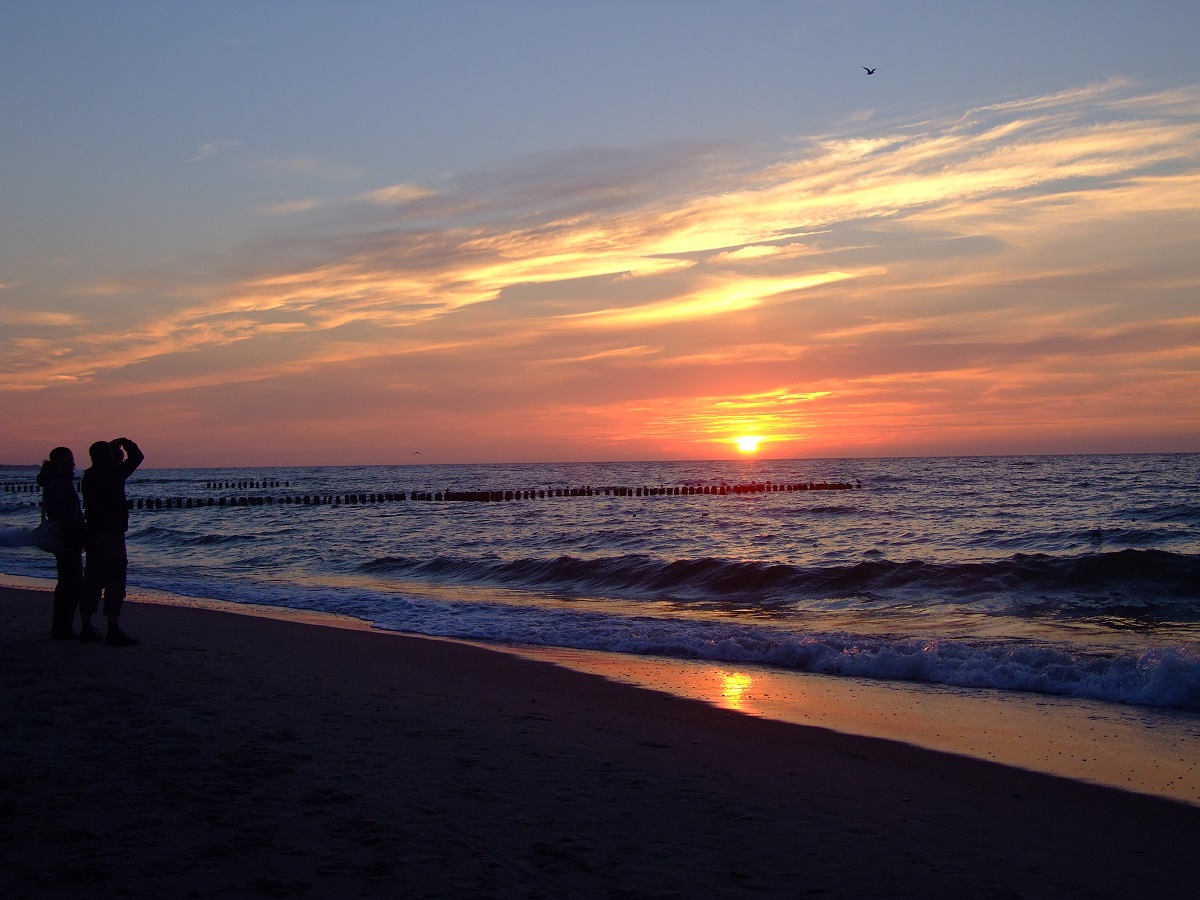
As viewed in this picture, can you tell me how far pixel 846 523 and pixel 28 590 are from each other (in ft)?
88.4

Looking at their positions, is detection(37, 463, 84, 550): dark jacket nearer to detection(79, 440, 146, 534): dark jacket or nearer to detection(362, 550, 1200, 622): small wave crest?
detection(79, 440, 146, 534): dark jacket

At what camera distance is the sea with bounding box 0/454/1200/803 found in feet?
33.9

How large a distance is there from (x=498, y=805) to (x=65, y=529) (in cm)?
680

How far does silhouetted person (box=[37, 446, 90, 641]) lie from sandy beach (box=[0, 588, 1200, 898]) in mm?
1464

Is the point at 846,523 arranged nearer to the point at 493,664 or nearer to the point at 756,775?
the point at 493,664

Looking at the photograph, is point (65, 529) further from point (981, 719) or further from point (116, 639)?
point (981, 719)

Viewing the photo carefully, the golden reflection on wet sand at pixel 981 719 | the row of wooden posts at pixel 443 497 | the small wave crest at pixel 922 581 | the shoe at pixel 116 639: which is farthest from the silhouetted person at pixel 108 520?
the row of wooden posts at pixel 443 497

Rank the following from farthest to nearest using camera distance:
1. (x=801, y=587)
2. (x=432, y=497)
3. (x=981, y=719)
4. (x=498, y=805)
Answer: (x=432, y=497) < (x=801, y=587) < (x=981, y=719) < (x=498, y=805)

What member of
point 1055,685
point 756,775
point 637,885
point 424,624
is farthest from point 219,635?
point 1055,685

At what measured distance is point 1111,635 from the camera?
41.2 ft

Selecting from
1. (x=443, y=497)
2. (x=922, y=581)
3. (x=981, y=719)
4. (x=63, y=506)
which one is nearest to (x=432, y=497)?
(x=443, y=497)

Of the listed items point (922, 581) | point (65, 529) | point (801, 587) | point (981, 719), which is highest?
point (65, 529)

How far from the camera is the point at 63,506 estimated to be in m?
9.42

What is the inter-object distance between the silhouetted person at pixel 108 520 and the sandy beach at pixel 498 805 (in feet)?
3.78
